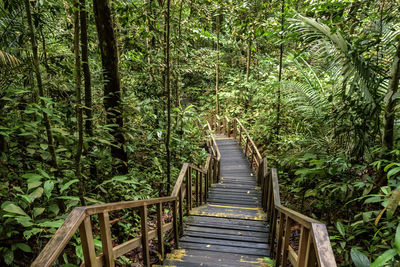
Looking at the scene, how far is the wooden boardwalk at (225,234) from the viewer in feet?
9.42

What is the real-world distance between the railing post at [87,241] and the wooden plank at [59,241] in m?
0.08

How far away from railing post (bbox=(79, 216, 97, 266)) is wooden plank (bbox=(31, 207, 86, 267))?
0.08 metres

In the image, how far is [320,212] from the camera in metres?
4.13

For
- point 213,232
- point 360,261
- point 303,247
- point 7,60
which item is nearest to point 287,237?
point 303,247

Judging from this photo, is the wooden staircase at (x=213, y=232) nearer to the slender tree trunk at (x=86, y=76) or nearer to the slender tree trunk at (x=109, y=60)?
the slender tree trunk at (x=86, y=76)

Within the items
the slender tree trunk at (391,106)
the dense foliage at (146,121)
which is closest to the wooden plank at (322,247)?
the dense foliage at (146,121)

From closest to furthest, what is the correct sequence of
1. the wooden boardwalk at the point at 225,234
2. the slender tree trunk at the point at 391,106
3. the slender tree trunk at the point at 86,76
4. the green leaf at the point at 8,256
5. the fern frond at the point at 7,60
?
1. the green leaf at the point at 8,256
2. the fern frond at the point at 7,60
3. the slender tree trunk at the point at 86,76
4. the slender tree trunk at the point at 391,106
5. the wooden boardwalk at the point at 225,234

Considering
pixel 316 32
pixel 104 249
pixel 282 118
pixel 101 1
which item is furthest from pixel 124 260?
pixel 282 118

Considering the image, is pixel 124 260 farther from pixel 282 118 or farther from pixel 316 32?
pixel 282 118

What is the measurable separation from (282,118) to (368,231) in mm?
8987

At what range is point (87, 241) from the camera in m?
1.54

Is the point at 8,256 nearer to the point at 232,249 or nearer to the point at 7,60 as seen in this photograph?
the point at 7,60

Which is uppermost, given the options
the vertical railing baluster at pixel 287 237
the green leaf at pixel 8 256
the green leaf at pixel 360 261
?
the green leaf at pixel 360 261

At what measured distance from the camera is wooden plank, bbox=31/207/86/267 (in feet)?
3.68
